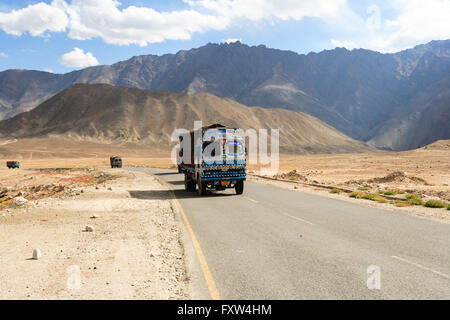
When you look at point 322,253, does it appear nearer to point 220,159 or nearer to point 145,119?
point 220,159

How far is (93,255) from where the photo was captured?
799cm

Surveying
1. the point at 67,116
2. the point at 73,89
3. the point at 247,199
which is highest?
the point at 73,89

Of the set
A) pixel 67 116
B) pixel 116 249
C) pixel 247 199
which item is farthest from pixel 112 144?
pixel 116 249

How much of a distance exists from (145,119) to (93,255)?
452 ft

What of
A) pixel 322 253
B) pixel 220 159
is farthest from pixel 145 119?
pixel 322 253

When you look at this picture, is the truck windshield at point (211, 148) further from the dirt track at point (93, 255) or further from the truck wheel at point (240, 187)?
the dirt track at point (93, 255)

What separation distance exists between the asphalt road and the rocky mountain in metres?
119

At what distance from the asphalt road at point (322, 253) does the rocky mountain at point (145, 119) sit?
389ft

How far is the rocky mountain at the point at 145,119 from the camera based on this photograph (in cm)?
13488

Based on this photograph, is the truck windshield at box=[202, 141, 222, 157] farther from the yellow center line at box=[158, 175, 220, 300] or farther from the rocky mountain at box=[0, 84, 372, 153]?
the rocky mountain at box=[0, 84, 372, 153]

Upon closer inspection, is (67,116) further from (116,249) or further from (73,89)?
(116,249)

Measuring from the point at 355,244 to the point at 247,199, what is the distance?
9.67 meters
